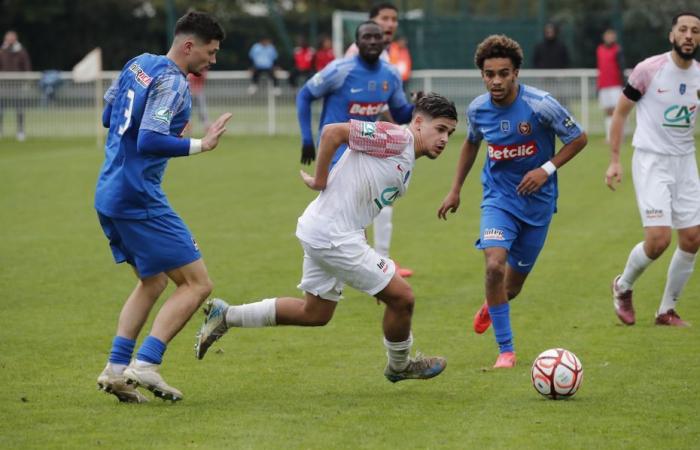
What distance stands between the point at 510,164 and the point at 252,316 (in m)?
2.02

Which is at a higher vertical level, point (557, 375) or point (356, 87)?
point (356, 87)

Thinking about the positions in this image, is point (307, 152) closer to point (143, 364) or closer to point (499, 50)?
point (499, 50)

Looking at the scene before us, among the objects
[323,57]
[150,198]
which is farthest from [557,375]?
[323,57]

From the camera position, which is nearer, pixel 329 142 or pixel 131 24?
pixel 329 142

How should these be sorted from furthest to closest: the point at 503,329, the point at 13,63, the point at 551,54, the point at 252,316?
the point at 13,63 → the point at 551,54 → the point at 503,329 → the point at 252,316

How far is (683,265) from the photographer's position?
9195 millimetres

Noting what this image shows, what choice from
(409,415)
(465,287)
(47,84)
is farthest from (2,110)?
(409,415)

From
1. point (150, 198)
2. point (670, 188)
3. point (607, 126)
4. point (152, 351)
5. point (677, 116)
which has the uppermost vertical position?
point (677, 116)

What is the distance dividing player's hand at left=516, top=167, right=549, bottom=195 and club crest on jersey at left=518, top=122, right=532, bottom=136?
0.27m

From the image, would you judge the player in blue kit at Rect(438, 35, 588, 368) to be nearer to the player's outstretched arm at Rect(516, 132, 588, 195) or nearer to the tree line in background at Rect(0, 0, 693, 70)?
the player's outstretched arm at Rect(516, 132, 588, 195)

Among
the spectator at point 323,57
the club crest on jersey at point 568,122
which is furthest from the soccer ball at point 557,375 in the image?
the spectator at point 323,57

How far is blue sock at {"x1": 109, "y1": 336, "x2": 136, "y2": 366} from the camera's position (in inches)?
269

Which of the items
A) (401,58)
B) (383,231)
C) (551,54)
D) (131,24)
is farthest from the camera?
(131,24)

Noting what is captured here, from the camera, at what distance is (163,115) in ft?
21.4
